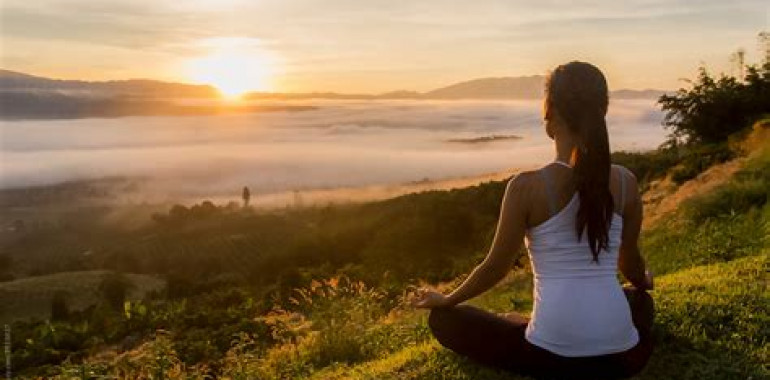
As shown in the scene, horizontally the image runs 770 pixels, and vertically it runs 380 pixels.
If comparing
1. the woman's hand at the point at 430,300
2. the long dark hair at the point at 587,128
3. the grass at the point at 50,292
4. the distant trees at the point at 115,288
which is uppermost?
the long dark hair at the point at 587,128

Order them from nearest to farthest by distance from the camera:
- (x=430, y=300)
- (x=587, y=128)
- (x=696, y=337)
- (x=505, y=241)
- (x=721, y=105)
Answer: (x=587, y=128)
(x=505, y=241)
(x=430, y=300)
(x=696, y=337)
(x=721, y=105)

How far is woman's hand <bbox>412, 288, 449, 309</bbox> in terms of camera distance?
5.52 meters

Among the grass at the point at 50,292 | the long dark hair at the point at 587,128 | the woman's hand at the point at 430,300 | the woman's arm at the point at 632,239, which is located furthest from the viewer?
the grass at the point at 50,292

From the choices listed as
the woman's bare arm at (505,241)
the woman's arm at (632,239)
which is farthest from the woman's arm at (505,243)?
the woman's arm at (632,239)

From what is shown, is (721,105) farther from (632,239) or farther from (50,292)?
(50,292)

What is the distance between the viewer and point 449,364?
20.9 feet

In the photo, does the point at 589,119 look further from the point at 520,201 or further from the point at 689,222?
the point at 689,222

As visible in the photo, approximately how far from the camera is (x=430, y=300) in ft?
18.2

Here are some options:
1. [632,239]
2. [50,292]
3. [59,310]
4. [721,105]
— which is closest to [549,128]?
[632,239]

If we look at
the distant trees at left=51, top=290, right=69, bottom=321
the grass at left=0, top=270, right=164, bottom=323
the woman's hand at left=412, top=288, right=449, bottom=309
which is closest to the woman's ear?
the woman's hand at left=412, top=288, right=449, bottom=309

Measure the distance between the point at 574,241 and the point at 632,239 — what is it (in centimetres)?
84

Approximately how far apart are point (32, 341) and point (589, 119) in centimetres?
2755

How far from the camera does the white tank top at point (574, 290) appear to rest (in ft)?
15.0

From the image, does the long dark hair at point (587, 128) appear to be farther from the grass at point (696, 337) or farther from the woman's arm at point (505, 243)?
the grass at point (696, 337)
